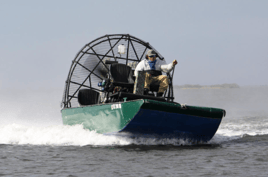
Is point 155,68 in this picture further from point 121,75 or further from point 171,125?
point 171,125

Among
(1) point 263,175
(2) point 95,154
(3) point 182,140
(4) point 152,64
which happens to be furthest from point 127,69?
(1) point 263,175

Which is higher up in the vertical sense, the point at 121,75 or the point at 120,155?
the point at 121,75

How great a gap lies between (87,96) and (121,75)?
5.85ft

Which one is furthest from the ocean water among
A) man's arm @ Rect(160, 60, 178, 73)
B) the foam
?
man's arm @ Rect(160, 60, 178, 73)

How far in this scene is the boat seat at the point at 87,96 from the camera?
40.8 ft

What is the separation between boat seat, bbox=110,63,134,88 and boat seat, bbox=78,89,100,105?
1610 millimetres

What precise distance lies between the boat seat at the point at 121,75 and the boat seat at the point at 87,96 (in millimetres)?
1610

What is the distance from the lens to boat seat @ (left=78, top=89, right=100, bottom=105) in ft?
40.8

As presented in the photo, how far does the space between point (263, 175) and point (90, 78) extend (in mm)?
7704

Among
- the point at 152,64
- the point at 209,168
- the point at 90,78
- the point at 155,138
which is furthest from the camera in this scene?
the point at 90,78

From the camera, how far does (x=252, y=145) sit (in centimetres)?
985

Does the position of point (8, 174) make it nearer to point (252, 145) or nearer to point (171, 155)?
point (171, 155)

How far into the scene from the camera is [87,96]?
494 inches

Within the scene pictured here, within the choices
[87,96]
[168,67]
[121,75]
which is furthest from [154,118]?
[87,96]
